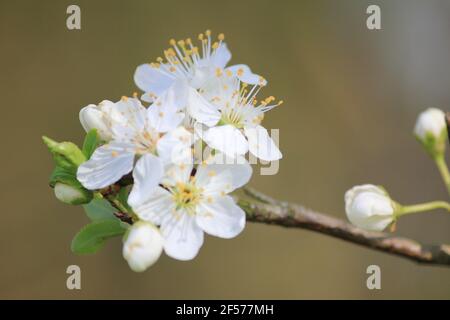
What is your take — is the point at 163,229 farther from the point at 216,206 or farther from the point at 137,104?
the point at 137,104

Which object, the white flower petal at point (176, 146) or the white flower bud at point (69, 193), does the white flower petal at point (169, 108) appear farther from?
the white flower bud at point (69, 193)

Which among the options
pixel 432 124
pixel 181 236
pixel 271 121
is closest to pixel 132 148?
pixel 181 236

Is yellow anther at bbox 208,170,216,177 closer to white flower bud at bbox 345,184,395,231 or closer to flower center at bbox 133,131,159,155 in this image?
flower center at bbox 133,131,159,155

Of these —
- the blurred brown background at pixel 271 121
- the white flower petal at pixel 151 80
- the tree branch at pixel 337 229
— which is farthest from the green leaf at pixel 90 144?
the blurred brown background at pixel 271 121

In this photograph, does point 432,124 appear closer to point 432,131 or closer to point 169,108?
point 432,131

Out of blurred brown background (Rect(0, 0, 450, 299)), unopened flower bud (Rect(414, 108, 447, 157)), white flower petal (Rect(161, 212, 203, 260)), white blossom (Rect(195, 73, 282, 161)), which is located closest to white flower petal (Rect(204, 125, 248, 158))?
white blossom (Rect(195, 73, 282, 161))

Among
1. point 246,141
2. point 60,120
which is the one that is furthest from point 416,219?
point 246,141
